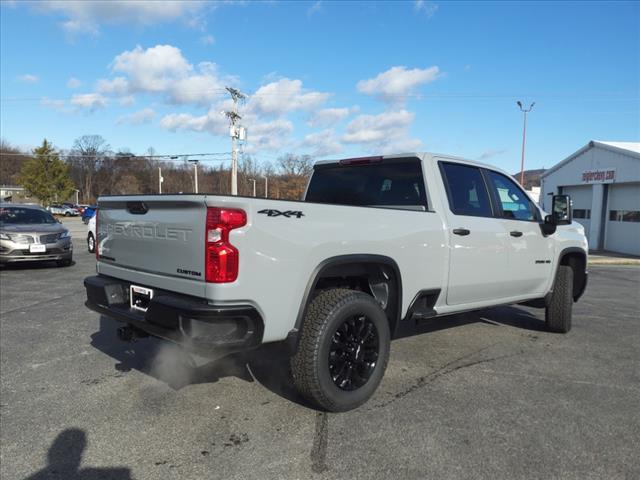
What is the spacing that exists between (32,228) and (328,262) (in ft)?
32.1

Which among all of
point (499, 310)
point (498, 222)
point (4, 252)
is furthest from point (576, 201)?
point (4, 252)

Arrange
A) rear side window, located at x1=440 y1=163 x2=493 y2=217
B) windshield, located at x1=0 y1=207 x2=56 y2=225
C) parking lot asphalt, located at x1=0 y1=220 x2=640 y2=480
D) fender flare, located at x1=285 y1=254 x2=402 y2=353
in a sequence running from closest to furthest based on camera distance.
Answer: parking lot asphalt, located at x1=0 y1=220 x2=640 y2=480 → fender flare, located at x1=285 y1=254 x2=402 y2=353 → rear side window, located at x1=440 y1=163 x2=493 y2=217 → windshield, located at x1=0 y1=207 x2=56 y2=225

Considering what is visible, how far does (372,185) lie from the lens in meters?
4.60

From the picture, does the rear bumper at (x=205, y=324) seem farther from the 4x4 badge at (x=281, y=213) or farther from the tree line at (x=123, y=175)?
the tree line at (x=123, y=175)

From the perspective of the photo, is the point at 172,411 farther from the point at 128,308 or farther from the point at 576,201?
the point at 576,201

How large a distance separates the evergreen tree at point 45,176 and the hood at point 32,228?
5584 centimetres

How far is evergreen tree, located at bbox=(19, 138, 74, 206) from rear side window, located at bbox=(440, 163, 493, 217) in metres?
65.3

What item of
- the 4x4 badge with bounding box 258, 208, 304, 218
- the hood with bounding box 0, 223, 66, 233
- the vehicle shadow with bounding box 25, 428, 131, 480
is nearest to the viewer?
the vehicle shadow with bounding box 25, 428, 131, 480

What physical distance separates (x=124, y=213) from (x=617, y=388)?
4.18 meters

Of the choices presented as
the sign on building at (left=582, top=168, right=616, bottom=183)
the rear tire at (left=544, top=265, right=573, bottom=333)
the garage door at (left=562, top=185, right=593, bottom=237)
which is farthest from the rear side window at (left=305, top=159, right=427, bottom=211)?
the garage door at (left=562, top=185, right=593, bottom=237)

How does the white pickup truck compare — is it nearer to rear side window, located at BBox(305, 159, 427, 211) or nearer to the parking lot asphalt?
rear side window, located at BBox(305, 159, 427, 211)

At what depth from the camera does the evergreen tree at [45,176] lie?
194 ft

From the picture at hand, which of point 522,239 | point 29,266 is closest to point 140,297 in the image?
point 522,239

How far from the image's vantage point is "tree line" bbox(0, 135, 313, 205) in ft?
194
